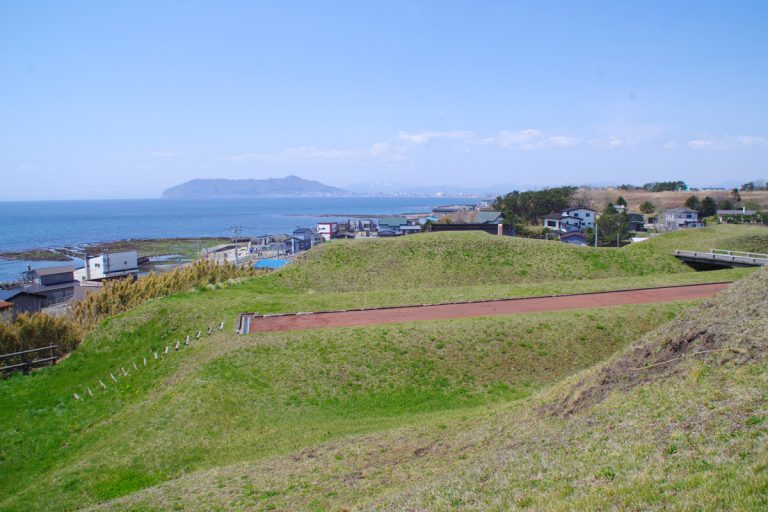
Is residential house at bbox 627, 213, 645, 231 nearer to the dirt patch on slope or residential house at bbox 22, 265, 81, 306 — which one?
the dirt patch on slope

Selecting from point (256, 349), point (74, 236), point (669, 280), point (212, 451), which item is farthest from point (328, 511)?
point (74, 236)

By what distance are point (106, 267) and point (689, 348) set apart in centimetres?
6391

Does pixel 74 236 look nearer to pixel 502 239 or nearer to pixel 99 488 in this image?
pixel 502 239

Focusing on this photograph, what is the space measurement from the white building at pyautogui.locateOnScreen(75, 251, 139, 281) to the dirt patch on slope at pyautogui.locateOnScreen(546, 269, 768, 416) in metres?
58.6

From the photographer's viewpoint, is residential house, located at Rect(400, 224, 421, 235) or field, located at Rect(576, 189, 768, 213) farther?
field, located at Rect(576, 189, 768, 213)

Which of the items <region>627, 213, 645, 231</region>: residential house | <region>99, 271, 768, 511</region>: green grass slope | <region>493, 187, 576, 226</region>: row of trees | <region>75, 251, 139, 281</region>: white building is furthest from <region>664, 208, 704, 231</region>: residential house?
<region>75, 251, 139, 281</region>: white building

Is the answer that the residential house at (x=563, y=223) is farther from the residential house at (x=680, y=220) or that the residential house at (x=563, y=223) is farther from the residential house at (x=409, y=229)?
the residential house at (x=409, y=229)

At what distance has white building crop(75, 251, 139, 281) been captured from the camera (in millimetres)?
59616

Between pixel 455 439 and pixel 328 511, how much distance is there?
371 centimetres

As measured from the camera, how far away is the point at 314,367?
16.2 meters

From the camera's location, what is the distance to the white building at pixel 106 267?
59.6 meters

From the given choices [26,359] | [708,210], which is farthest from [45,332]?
[708,210]

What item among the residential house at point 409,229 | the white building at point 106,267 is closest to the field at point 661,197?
the residential house at point 409,229

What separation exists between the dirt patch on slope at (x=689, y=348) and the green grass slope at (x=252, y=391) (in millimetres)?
4146
